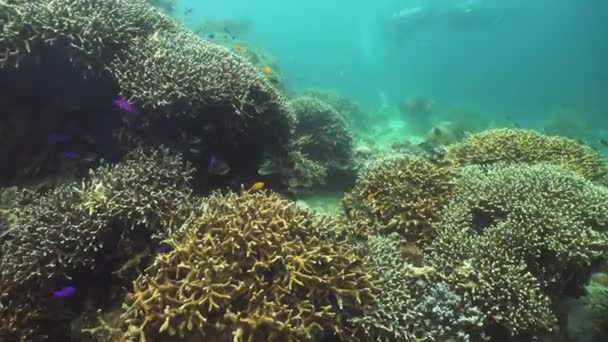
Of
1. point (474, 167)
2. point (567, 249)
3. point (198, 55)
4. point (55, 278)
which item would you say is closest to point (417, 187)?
point (474, 167)

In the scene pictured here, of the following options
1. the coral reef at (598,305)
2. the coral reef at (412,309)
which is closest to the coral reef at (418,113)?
the coral reef at (598,305)

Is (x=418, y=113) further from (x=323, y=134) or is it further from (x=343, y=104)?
(x=323, y=134)

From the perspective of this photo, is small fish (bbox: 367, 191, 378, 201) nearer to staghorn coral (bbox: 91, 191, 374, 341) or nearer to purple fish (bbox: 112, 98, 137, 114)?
staghorn coral (bbox: 91, 191, 374, 341)

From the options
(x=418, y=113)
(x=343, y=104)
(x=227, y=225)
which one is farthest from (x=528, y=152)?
(x=418, y=113)

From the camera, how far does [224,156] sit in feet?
21.1

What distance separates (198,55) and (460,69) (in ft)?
461

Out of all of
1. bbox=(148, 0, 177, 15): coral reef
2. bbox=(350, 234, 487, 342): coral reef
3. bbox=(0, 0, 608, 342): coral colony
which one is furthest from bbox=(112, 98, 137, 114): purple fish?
bbox=(148, 0, 177, 15): coral reef

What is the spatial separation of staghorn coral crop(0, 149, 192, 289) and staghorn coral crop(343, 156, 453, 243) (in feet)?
8.96

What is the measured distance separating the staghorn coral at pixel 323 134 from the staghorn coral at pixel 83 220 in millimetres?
4862

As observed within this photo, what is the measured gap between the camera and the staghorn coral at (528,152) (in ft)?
24.1

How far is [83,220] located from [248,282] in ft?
6.80

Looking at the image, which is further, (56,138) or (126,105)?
(56,138)

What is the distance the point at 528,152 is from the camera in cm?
737

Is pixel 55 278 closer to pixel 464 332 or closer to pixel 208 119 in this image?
pixel 208 119
